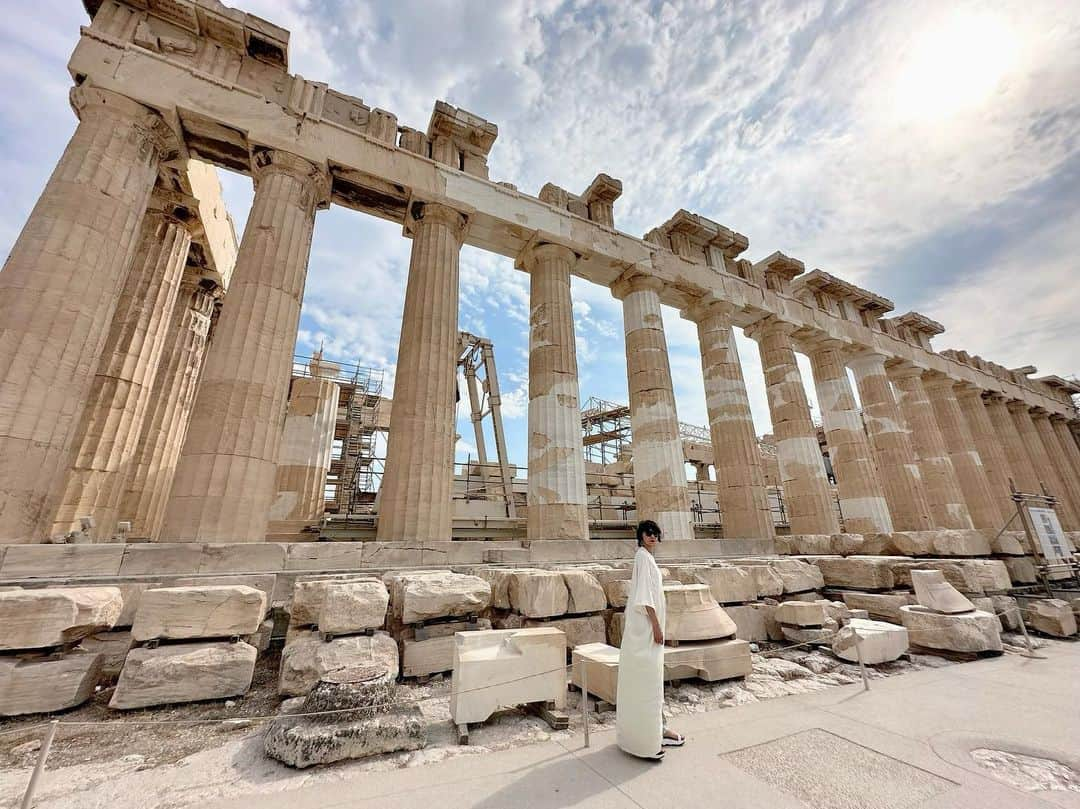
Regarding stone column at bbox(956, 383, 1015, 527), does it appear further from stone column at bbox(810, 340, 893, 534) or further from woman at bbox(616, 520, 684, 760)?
woman at bbox(616, 520, 684, 760)

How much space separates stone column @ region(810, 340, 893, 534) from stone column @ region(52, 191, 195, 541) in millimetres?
20030

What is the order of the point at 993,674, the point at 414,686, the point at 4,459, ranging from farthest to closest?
the point at 4,459 < the point at 993,674 < the point at 414,686

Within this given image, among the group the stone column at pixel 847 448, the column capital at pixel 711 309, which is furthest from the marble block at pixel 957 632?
the column capital at pixel 711 309

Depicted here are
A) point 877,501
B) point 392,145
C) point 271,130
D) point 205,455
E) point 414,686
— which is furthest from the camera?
point 877,501

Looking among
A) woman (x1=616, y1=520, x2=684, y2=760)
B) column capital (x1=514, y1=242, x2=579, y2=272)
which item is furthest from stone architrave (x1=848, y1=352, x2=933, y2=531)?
woman (x1=616, y1=520, x2=684, y2=760)

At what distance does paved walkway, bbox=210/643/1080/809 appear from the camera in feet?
8.04

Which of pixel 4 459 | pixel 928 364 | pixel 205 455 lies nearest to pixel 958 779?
pixel 205 455

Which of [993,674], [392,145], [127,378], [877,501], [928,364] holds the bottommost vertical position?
[993,674]

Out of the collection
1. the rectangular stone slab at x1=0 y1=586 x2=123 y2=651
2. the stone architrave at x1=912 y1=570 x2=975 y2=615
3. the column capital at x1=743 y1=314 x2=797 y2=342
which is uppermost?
the column capital at x1=743 y1=314 x2=797 y2=342

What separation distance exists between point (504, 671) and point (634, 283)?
1234 centimetres

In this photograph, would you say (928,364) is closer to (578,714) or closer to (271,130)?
(578,714)

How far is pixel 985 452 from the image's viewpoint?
69.5ft

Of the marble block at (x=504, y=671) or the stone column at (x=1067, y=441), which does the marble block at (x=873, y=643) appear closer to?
the marble block at (x=504, y=671)

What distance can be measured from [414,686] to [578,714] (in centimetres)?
167
